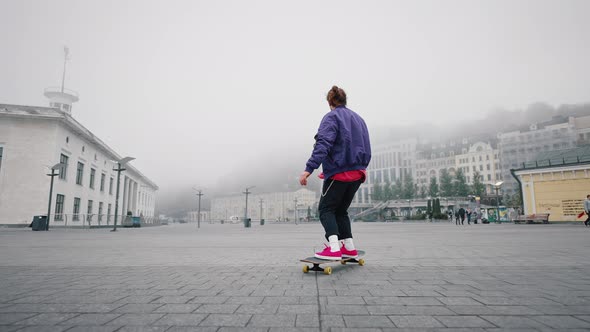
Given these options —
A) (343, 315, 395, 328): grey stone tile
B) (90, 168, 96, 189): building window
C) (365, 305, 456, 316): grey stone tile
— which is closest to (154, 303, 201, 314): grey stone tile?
(343, 315, 395, 328): grey stone tile

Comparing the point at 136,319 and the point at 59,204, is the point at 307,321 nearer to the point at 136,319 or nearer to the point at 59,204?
the point at 136,319

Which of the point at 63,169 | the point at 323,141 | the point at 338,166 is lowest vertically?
the point at 338,166

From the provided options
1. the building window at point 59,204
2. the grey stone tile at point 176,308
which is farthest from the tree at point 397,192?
the grey stone tile at point 176,308

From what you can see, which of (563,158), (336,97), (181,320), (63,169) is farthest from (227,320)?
(563,158)

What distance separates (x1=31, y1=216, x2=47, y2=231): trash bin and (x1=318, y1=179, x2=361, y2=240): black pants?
20.9 meters

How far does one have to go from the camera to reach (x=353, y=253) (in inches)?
160

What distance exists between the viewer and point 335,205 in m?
3.92

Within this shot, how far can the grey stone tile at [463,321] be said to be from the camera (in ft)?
5.62

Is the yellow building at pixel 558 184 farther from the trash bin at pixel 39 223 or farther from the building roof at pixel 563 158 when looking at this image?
the trash bin at pixel 39 223

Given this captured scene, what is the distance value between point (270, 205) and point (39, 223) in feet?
400

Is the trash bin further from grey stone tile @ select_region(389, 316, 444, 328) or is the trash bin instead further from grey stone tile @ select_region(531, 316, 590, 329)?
grey stone tile @ select_region(531, 316, 590, 329)

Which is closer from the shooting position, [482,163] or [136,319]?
[136,319]

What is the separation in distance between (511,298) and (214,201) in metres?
164

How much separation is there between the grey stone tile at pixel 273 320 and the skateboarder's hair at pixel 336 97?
302cm
